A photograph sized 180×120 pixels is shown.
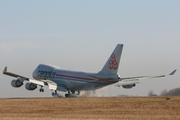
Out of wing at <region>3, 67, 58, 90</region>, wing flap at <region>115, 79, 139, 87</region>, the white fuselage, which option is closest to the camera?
wing at <region>3, 67, 58, 90</region>

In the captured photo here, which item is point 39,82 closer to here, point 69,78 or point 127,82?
point 69,78

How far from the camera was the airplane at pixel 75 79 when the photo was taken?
79.0 m

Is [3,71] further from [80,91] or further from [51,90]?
[80,91]

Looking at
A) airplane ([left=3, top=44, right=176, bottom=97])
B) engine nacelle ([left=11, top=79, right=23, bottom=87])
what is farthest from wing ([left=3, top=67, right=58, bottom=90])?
engine nacelle ([left=11, top=79, right=23, bottom=87])

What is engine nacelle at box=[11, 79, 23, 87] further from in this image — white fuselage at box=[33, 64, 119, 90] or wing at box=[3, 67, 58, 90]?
white fuselage at box=[33, 64, 119, 90]

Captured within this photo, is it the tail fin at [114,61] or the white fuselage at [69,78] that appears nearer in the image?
the tail fin at [114,61]

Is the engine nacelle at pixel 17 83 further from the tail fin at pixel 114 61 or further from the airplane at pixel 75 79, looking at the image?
the tail fin at pixel 114 61

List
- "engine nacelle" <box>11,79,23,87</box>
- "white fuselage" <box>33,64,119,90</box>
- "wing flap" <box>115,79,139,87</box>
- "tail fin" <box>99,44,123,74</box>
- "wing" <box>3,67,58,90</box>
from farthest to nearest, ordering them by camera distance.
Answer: "wing flap" <box>115,79,139,87</box> → "white fuselage" <box>33,64,119,90</box> → "tail fin" <box>99,44,123,74</box> → "engine nacelle" <box>11,79,23,87</box> → "wing" <box>3,67,58,90</box>

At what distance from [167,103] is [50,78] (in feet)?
124

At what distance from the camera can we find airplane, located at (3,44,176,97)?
79000 mm

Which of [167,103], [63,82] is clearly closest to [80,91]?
[63,82]

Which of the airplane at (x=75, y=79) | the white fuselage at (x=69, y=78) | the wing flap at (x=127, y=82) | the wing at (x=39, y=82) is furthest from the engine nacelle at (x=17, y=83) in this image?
the wing flap at (x=127, y=82)

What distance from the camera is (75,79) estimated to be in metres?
85.1

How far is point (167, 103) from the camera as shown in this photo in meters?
54.9
